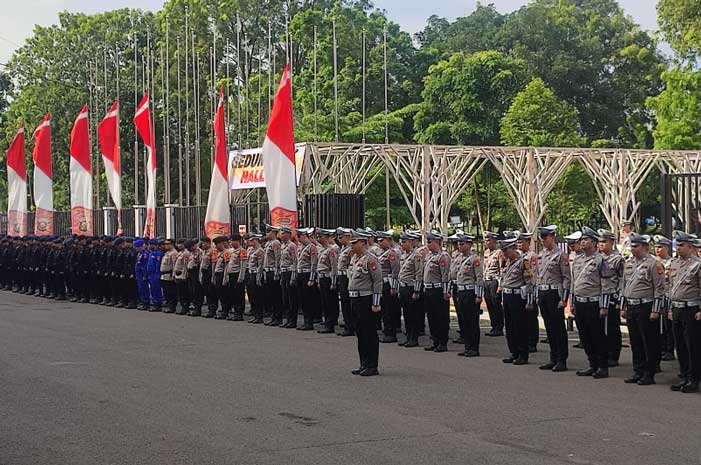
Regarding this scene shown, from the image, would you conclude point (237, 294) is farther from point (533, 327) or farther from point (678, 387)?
point (678, 387)

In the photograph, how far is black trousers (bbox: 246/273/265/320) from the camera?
61.3ft

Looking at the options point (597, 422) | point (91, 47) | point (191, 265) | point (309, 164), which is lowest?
point (597, 422)

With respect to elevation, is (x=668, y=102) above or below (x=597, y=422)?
above

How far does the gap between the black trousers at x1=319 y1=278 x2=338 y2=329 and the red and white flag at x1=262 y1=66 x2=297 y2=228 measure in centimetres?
322

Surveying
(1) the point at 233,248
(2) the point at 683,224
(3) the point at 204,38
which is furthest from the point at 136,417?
(3) the point at 204,38

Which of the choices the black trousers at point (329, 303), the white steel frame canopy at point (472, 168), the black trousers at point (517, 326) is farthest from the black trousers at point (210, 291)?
the black trousers at point (517, 326)

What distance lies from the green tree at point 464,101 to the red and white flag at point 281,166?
2339 centimetres

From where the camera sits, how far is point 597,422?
8648 mm

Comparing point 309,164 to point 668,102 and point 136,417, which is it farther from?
point 668,102

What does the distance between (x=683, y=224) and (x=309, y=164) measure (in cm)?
1168

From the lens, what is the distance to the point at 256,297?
61.5 ft

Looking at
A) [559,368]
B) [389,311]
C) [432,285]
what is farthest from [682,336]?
[389,311]

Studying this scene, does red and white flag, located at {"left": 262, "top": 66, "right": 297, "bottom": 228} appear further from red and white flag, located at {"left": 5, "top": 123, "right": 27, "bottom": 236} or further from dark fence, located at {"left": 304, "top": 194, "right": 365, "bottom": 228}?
red and white flag, located at {"left": 5, "top": 123, "right": 27, "bottom": 236}

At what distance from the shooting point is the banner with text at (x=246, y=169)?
85.0 ft
